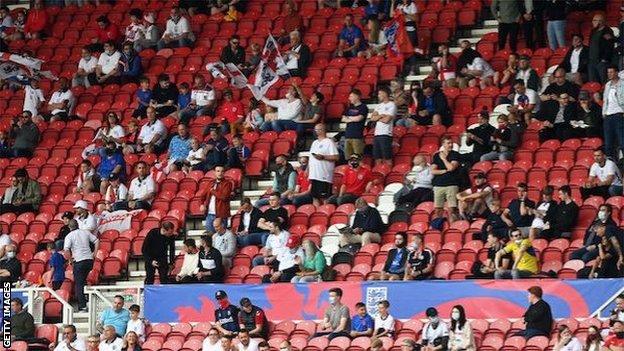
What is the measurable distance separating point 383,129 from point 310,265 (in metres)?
2.98

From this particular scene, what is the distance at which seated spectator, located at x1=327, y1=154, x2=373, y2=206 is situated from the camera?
26.0 metres

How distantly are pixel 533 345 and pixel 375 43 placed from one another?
9380 millimetres

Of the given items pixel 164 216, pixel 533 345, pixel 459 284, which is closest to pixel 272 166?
pixel 164 216

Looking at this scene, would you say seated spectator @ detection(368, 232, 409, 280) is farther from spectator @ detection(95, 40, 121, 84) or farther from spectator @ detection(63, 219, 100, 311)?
spectator @ detection(95, 40, 121, 84)

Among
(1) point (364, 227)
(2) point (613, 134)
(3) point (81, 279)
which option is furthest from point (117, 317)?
(2) point (613, 134)

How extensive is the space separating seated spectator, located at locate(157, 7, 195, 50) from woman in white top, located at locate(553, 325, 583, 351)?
41.4 ft

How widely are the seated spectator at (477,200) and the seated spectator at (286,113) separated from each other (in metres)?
4.25

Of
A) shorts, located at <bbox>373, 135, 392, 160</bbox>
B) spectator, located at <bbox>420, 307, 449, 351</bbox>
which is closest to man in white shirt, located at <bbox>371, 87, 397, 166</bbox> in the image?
shorts, located at <bbox>373, 135, 392, 160</bbox>

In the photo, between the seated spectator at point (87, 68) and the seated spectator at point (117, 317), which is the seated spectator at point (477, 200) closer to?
the seated spectator at point (117, 317)

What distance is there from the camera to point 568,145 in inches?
996

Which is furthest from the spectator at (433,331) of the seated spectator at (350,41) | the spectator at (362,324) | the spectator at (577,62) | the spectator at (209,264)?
the seated spectator at (350,41)

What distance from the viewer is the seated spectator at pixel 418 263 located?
23328 millimetres

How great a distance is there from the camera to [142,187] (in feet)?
90.6

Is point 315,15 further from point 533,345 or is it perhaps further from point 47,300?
point 533,345
